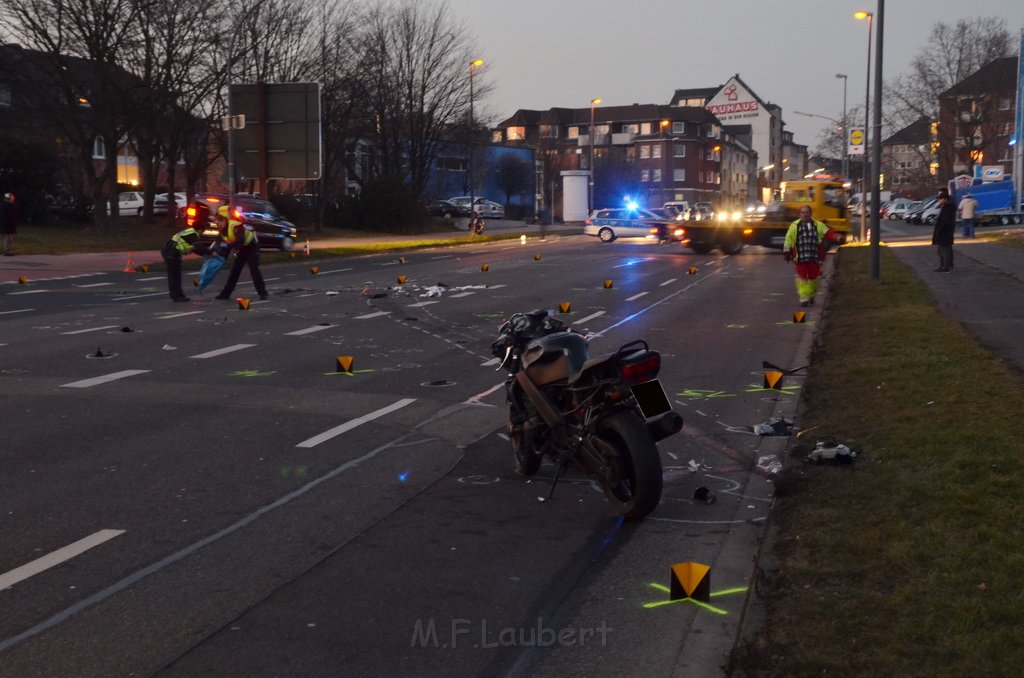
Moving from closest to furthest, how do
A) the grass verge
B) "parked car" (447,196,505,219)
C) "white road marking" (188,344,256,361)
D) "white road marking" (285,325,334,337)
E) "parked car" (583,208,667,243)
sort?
the grass verge
"white road marking" (188,344,256,361)
"white road marking" (285,325,334,337)
"parked car" (583,208,667,243)
"parked car" (447,196,505,219)

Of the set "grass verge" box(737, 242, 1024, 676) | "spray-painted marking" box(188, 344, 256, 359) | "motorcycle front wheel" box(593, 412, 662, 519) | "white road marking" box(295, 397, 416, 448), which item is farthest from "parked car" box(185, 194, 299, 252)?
"motorcycle front wheel" box(593, 412, 662, 519)

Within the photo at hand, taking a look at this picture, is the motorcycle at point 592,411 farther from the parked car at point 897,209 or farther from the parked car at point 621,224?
the parked car at point 897,209

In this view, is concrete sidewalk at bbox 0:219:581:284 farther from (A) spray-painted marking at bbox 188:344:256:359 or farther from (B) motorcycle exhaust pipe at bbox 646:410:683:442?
(B) motorcycle exhaust pipe at bbox 646:410:683:442

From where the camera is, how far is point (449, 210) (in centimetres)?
7712

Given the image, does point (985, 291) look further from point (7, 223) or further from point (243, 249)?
point (7, 223)

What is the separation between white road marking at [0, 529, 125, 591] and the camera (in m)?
5.41

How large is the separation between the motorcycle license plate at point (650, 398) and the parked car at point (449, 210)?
69371mm

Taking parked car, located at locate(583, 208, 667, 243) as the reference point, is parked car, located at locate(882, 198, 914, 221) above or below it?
above

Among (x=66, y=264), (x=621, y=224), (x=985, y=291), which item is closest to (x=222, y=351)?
(x=985, y=291)

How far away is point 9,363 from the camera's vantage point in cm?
1226

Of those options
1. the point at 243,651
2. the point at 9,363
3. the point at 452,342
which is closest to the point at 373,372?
the point at 452,342

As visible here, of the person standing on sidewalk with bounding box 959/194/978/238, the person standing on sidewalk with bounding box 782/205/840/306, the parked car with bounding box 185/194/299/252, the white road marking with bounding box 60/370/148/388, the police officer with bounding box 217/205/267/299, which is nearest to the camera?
the white road marking with bounding box 60/370/148/388

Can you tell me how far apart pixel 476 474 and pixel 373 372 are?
4.63m

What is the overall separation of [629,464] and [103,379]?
6715mm
